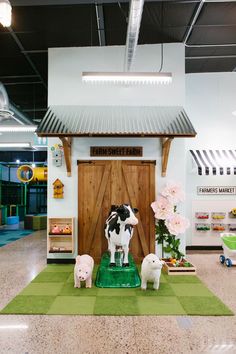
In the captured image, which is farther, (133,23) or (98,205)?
(98,205)

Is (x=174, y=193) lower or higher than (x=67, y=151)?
lower

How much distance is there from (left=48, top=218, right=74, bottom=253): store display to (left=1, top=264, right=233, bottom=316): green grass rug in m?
1.16

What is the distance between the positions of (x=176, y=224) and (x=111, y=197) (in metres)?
1.66

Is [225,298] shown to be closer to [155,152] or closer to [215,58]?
[155,152]

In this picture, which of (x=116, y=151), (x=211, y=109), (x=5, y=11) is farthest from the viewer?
(x=211, y=109)

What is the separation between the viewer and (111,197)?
6.64 m

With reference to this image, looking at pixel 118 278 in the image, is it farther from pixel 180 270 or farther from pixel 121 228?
pixel 180 270

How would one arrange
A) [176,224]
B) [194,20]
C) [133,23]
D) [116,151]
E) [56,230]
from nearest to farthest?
[133,23]
[194,20]
[176,224]
[56,230]
[116,151]

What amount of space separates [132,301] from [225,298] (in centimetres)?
152

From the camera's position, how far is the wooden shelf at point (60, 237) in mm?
6375

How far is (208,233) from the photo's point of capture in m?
8.20

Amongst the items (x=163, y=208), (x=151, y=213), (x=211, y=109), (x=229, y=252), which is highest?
(x=211, y=109)

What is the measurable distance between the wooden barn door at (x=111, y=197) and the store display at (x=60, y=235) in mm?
259

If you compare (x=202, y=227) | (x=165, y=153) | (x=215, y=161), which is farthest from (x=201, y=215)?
(x=165, y=153)
